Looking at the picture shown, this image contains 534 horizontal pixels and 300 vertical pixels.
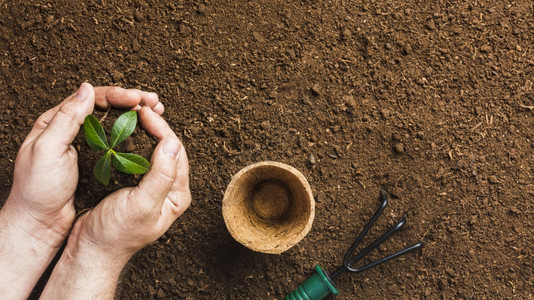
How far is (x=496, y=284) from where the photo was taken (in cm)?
178

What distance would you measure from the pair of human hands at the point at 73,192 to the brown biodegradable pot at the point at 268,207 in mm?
191

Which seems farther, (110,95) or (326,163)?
(326,163)

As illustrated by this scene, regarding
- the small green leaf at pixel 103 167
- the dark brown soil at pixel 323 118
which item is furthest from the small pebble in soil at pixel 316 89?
the small green leaf at pixel 103 167

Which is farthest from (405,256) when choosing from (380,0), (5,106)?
(5,106)

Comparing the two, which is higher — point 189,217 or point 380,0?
point 380,0

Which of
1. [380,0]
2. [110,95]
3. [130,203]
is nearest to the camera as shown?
[130,203]

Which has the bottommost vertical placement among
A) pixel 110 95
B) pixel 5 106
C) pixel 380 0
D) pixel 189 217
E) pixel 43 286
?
pixel 43 286

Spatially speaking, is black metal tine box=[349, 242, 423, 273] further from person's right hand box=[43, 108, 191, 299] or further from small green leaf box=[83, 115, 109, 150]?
small green leaf box=[83, 115, 109, 150]

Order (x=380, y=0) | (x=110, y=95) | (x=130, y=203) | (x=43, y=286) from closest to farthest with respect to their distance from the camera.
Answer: (x=130, y=203) → (x=110, y=95) → (x=43, y=286) → (x=380, y=0)

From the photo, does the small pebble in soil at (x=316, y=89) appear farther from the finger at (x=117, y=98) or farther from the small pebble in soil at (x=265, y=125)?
the finger at (x=117, y=98)

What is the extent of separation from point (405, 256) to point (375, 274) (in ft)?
0.46

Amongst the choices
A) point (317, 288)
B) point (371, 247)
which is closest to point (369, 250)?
point (371, 247)

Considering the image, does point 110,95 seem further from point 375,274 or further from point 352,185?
point 375,274

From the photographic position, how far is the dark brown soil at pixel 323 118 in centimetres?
175
